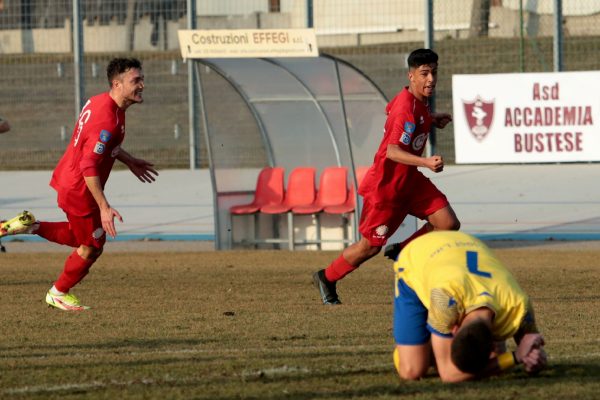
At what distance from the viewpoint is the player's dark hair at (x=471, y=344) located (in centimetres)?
641

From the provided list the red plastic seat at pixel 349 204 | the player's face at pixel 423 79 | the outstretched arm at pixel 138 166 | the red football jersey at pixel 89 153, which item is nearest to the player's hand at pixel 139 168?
the outstretched arm at pixel 138 166

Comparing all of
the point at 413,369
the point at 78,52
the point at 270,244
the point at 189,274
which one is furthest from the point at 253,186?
the point at 413,369

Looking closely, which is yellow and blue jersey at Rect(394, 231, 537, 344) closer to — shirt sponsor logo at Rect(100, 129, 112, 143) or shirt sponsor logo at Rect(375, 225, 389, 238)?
shirt sponsor logo at Rect(375, 225, 389, 238)

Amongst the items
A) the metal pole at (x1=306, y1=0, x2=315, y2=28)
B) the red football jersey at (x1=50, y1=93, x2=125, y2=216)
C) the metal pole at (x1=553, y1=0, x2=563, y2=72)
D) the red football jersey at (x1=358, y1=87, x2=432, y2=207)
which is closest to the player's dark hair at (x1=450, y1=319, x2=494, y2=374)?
the red football jersey at (x1=358, y1=87, x2=432, y2=207)

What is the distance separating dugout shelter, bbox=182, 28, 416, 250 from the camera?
653 inches

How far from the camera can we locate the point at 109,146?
10516 mm

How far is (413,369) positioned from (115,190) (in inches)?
620

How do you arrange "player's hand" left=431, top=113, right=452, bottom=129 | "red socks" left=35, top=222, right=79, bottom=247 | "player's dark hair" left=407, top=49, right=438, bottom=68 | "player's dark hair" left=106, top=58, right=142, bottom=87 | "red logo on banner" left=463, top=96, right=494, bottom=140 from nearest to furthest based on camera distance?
"player's dark hair" left=407, top=49, right=438, bottom=68, "player's dark hair" left=106, top=58, right=142, bottom=87, "player's hand" left=431, top=113, right=452, bottom=129, "red socks" left=35, top=222, right=79, bottom=247, "red logo on banner" left=463, top=96, right=494, bottom=140

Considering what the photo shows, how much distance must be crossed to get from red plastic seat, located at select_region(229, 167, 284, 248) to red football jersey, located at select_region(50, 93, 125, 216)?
19.1 ft

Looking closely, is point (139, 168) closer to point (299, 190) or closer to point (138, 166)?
point (138, 166)

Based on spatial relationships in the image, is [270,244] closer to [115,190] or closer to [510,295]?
[115,190]

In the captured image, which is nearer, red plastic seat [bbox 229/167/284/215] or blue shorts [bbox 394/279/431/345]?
blue shorts [bbox 394/279/431/345]

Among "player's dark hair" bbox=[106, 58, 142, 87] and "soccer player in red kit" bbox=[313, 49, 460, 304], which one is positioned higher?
"player's dark hair" bbox=[106, 58, 142, 87]

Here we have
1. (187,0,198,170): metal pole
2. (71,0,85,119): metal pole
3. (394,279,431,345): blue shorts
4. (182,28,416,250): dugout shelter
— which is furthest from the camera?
(187,0,198,170): metal pole
